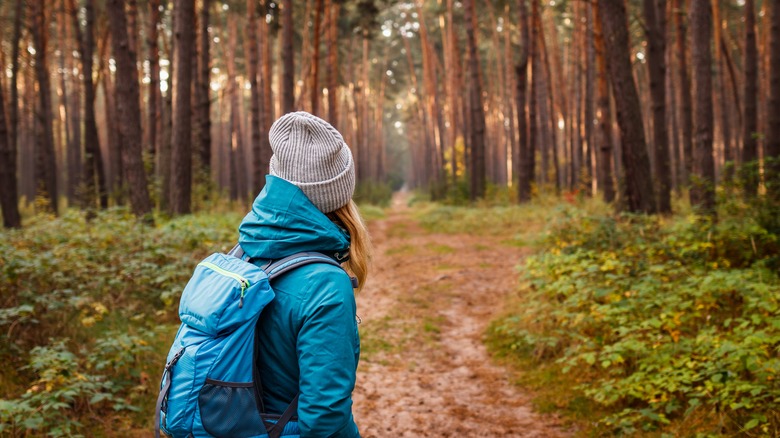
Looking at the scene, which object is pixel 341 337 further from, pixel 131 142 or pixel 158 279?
pixel 131 142

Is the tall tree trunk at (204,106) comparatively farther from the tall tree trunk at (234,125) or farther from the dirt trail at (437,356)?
the tall tree trunk at (234,125)

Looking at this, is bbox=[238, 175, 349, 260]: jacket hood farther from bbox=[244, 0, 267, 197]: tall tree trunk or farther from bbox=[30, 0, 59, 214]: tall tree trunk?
bbox=[30, 0, 59, 214]: tall tree trunk

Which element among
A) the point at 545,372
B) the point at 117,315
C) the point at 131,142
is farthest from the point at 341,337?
the point at 131,142

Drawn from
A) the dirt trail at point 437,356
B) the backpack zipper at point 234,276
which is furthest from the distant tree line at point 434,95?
the backpack zipper at point 234,276

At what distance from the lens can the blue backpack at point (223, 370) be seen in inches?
65.6

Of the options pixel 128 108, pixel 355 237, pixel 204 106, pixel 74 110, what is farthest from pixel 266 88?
pixel 355 237

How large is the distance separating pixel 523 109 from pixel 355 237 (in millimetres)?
17552

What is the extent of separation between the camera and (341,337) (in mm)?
1691

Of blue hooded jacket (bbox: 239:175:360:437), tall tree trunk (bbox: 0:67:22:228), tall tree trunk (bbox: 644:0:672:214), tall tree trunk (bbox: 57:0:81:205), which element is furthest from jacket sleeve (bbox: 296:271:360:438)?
tall tree trunk (bbox: 57:0:81:205)

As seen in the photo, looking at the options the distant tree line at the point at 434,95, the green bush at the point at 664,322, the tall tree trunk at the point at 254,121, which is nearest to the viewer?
the green bush at the point at 664,322

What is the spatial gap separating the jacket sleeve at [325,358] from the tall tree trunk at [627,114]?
30.0 feet

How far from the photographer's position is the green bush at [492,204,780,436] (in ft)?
12.6

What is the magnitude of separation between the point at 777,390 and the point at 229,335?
323 cm

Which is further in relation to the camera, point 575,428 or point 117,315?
point 117,315
